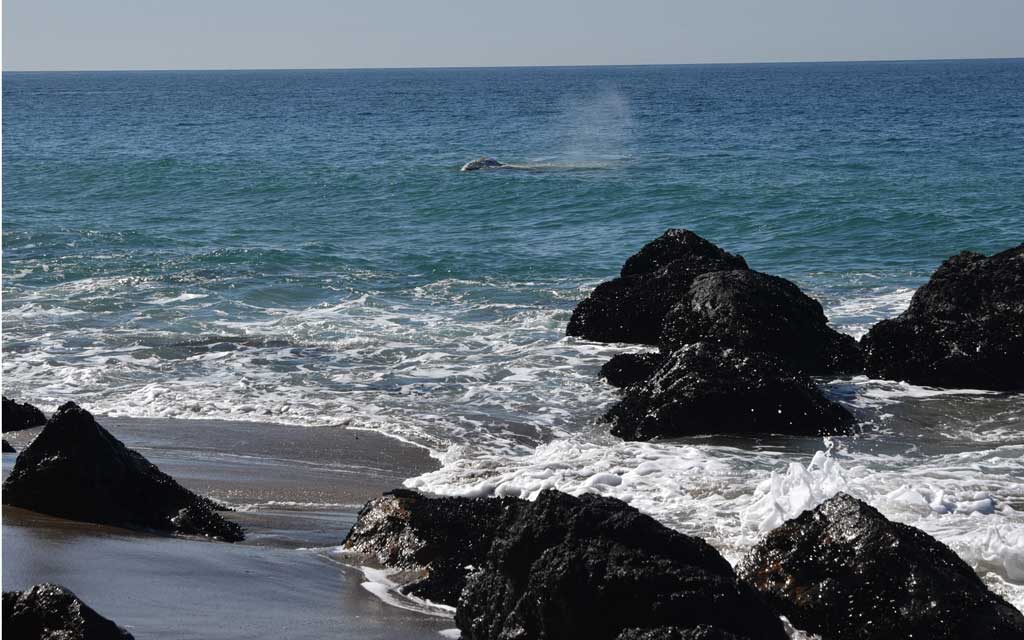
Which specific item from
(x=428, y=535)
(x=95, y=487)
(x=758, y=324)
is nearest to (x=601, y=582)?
(x=428, y=535)

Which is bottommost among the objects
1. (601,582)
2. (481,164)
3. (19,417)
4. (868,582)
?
→ (19,417)

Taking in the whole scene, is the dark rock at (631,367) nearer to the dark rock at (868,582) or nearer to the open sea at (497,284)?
the open sea at (497,284)

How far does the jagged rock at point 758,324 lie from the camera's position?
10858mm

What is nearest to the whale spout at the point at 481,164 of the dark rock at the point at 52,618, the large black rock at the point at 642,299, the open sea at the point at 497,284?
the open sea at the point at 497,284

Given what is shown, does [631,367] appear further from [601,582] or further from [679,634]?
[679,634]

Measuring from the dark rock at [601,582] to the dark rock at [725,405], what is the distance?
439 centimetres

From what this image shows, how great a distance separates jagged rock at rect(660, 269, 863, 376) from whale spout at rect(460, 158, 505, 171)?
65.8ft

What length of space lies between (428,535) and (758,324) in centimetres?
600

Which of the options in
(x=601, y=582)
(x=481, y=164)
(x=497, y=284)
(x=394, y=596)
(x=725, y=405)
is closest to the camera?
(x=601, y=582)

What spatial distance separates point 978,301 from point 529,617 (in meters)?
8.38

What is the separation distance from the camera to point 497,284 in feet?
55.1

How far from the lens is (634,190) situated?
87.4 feet

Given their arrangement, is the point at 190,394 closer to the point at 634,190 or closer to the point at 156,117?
the point at 634,190

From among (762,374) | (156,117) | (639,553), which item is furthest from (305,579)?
(156,117)
